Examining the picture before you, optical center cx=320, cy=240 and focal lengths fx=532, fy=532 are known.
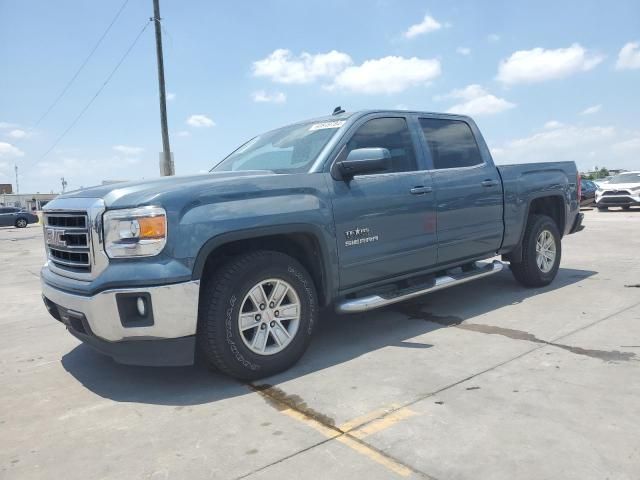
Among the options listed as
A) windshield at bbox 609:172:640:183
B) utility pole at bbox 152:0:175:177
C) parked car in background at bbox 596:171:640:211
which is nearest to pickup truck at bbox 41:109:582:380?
utility pole at bbox 152:0:175:177

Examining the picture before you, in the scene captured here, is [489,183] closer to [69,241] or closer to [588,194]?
[69,241]

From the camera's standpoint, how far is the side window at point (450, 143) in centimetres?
510

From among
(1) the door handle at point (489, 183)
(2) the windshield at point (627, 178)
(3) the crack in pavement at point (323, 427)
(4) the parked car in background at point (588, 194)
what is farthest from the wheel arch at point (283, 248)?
(4) the parked car in background at point (588, 194)

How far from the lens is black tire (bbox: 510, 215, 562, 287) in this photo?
6020 millimetres

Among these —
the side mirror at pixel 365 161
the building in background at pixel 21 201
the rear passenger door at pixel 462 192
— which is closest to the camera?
the side mirror at pixel 365 161

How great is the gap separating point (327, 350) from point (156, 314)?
5.10ft

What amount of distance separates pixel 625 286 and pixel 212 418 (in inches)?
205

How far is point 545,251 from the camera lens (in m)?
6.29

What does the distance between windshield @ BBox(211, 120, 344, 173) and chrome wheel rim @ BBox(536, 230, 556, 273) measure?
10.1ft

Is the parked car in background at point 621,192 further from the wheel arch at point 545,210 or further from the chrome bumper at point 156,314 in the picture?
the chrome bumper at point 156,314

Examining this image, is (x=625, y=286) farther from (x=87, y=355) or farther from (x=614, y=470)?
(x=87, y=355)

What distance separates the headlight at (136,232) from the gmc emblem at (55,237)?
0.66 meters

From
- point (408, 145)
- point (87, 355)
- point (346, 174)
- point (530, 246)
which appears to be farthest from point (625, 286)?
point (87, 355)

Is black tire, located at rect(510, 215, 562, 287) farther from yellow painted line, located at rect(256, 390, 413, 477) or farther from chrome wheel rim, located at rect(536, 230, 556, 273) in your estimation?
yellow painted line, located at rect(256, 390, 413, 477)
